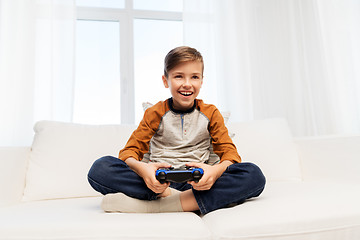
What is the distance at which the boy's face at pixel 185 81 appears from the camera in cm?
107
